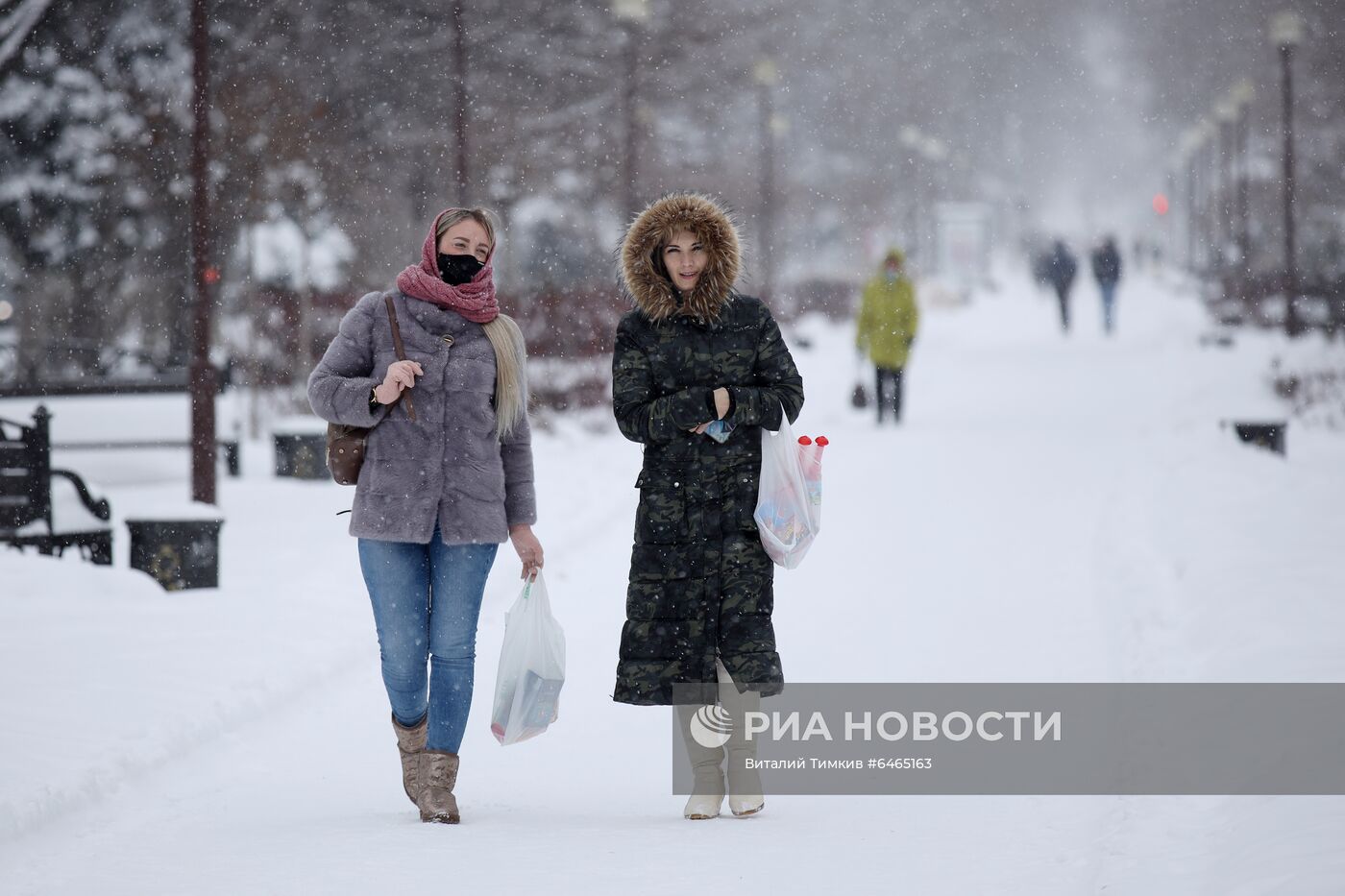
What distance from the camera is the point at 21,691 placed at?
644 cm

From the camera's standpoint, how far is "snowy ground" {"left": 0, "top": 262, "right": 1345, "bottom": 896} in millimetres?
4461

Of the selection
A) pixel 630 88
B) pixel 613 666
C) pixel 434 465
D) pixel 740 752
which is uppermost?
pixel 630 88

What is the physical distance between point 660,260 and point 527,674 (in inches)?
54.7

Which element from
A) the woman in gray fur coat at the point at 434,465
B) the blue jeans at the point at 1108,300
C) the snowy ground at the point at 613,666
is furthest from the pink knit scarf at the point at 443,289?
the blue jeans at the point at 1108,300

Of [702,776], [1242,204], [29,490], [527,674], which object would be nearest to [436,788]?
[527,674]

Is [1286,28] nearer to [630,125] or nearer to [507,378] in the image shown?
[630,125]

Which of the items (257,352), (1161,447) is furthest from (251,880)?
(257,352)

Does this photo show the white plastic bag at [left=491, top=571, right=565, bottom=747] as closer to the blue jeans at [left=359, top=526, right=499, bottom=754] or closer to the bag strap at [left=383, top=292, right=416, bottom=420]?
the blue jeans at [left=359, top=526, right=499, bottom=754]

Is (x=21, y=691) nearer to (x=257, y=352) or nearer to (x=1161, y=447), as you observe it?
(x=1161, y=447)

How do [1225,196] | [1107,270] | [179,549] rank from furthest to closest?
[1225,196] → [1107,270] → [179,549]

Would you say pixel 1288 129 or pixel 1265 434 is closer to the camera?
pixel 1265 434

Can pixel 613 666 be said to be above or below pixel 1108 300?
below

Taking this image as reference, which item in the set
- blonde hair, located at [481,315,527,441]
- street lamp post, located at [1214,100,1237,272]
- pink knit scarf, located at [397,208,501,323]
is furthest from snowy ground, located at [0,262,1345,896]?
street lamp post, located at [1214,100,1237,272]

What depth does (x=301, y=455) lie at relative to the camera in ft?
51.6
